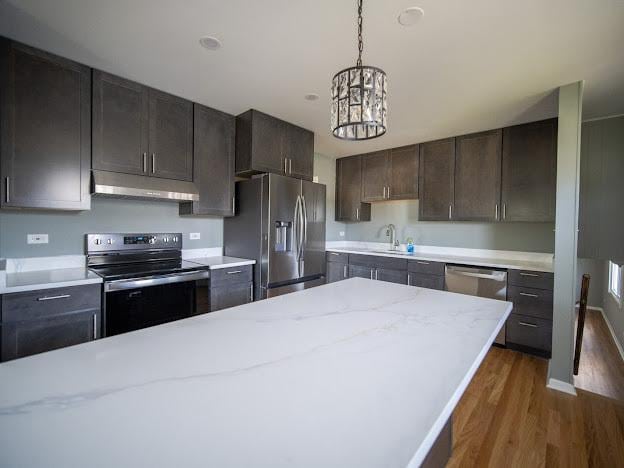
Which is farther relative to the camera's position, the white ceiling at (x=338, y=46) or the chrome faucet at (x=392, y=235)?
the chrome faucet at (x=392, y=235)

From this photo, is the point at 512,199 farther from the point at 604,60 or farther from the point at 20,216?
the point at 20,216

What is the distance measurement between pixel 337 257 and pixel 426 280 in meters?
1.30

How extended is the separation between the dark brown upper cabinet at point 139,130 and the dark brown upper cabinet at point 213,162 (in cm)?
9

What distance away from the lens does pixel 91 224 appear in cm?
243

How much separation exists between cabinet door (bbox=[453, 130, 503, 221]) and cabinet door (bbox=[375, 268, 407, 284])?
0.94 meters

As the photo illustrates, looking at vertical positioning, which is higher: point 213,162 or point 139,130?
point 139,130

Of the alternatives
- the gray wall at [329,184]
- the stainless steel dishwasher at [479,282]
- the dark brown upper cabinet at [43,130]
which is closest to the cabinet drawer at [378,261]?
the stainless steel dishwasher at [479,282]

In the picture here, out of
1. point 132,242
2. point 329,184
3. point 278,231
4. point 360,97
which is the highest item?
point 329,184

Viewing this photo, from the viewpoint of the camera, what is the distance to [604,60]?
1.90 metres

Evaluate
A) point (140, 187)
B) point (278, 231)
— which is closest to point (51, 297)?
point (140, 187)

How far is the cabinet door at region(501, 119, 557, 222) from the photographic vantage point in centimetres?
285

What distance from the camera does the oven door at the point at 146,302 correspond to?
6.60 ft

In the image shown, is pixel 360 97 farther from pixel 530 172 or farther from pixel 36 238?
pixel 530 172

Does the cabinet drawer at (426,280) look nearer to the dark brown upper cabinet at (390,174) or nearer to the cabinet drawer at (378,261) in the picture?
the cabinet drawer at (378,261)
